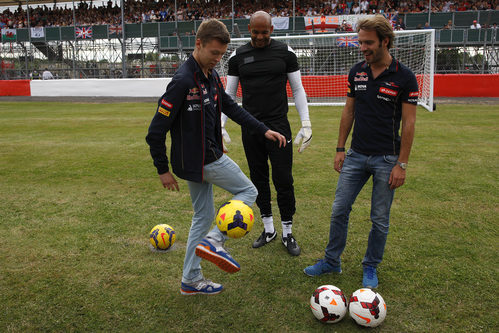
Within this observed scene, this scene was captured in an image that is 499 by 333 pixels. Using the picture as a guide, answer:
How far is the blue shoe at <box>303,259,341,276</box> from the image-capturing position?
12.8 ft

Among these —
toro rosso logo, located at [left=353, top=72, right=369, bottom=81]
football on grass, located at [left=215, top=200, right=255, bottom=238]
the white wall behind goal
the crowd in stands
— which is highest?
the crowd in stands

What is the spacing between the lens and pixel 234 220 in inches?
120

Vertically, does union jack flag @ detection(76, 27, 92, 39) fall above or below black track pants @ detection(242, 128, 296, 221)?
above

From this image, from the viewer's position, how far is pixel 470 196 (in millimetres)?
6137

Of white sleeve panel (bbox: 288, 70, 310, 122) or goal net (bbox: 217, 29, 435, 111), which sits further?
goal net (bbox: 217, 29, 435, 111)

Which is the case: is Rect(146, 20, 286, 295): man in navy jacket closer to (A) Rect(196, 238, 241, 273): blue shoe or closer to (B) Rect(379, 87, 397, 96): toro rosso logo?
(A) Rect(196, 238, 241, 273): blue shoe

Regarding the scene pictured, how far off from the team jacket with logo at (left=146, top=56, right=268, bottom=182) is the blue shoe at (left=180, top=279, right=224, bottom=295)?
3.22 feet

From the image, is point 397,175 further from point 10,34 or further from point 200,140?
point 10,34

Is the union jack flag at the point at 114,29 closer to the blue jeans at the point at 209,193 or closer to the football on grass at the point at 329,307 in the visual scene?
the blue jeans at the point at 209,193

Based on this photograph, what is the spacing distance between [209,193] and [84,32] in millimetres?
32056

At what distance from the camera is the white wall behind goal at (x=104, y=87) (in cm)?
2337

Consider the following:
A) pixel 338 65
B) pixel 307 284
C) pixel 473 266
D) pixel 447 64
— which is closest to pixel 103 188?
pixel 307 284

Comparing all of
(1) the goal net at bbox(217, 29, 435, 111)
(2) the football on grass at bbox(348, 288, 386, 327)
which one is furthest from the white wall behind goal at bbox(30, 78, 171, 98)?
(2) the football on grass at bbox(348, 288, 386, 327)

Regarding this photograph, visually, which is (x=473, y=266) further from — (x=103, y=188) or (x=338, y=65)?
(x=338, y=65)
